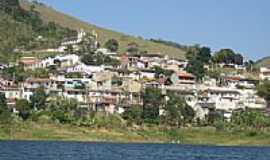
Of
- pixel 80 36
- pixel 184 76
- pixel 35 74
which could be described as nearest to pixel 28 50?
pixel 80 36

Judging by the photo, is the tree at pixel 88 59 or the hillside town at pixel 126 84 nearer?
the hillside town at pixel 126 84

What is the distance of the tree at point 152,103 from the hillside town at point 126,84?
1.47 meters

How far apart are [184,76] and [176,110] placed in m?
30.8

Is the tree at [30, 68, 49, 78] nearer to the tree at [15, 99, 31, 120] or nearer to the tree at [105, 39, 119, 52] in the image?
the tree at [15, 99, 31, 120]

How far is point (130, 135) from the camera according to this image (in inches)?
4063

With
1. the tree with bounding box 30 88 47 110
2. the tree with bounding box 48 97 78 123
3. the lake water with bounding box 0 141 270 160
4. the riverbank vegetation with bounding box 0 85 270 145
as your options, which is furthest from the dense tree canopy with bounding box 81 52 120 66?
the lake water with bounding box 0 141 270 160

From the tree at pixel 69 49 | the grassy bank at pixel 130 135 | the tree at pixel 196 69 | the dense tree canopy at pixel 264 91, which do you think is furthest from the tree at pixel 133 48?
the grassy bank at pixel 130 135

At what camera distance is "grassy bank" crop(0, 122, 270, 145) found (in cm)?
9900

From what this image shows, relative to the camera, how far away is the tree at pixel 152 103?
108 m

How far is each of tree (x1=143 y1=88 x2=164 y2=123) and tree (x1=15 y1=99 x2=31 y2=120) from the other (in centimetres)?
1571

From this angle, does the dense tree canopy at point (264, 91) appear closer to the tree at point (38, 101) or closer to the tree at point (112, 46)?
the tree at point (38, 101)

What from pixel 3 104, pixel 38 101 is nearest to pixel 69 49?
pixel 38 101

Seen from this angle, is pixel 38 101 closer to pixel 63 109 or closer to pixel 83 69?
pixel 63 109

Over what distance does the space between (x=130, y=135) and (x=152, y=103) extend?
32.8 feet
